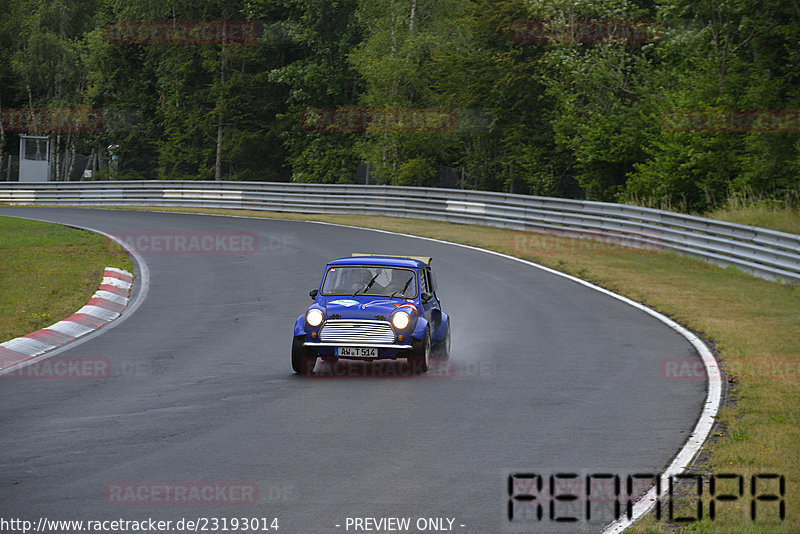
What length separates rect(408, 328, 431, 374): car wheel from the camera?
1139 cm

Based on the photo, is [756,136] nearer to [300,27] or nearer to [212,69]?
[300,27]

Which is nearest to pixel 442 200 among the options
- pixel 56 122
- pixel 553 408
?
pixel 553 408

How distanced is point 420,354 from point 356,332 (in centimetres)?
81

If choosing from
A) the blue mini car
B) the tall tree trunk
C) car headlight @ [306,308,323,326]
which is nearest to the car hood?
the blue mini car

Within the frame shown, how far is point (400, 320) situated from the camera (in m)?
11.4

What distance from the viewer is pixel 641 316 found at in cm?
1612

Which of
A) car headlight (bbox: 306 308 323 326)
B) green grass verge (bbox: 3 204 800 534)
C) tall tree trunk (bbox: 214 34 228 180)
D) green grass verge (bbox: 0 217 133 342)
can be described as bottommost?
green grass verge (bbox: 0 217 133 342)

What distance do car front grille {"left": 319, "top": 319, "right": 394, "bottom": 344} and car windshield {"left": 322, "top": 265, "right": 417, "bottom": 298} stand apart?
2.68 feet

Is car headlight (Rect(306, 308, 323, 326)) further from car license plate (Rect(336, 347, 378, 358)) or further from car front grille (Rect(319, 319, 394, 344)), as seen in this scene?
car license plate (Rect(336, 347, 378, 358))

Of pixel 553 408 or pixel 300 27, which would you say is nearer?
pixel 553 408

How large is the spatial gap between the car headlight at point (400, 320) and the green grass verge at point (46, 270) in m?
5.75

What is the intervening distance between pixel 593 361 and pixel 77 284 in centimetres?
1064

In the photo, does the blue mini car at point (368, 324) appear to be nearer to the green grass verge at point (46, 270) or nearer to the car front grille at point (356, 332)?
the car front grille at point (356, 332)

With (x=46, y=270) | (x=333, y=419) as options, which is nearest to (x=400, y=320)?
(x=333, y=419)
